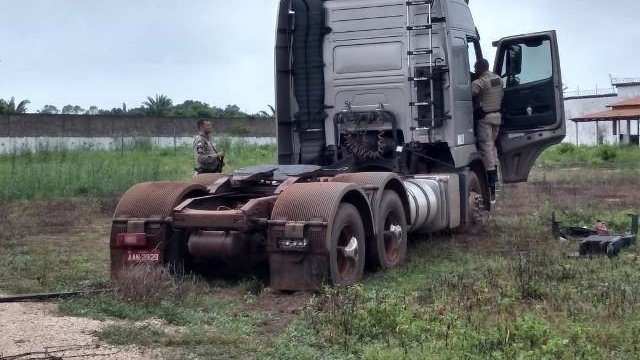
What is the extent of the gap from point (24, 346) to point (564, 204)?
1338cm

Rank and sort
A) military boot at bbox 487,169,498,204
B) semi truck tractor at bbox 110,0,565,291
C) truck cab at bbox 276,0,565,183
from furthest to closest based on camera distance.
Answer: military boot at bbox 487,169,498,204, truck cab at bbox 276,0,565,183, semi truck tractor at bbox 110,0,565,291

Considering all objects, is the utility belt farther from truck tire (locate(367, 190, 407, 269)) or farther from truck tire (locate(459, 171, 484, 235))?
truck tire (locate(367, 190, 407, 269))

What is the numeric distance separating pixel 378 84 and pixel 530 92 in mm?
2553

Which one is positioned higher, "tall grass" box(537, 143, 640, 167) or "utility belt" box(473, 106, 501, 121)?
"utility belt" box(473, 106, 501, 121)

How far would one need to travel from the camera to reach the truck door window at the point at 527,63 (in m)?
13.4

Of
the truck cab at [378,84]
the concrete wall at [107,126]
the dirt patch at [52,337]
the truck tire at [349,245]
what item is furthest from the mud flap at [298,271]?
the concrete wall at [107,126]

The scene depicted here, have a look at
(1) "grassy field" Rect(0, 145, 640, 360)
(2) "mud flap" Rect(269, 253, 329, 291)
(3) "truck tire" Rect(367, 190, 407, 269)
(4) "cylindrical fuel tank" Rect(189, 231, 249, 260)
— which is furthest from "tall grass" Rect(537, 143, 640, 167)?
(2) "mud flap" Rect(269, 253, 329, 291)

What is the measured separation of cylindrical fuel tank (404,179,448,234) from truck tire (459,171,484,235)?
1.09 m

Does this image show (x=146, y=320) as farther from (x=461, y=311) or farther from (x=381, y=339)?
(x=461, y=311)

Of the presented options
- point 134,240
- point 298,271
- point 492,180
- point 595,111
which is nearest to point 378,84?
point 492,180

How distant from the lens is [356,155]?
12.6 meters

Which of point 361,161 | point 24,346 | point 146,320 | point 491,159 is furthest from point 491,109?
point 24,346

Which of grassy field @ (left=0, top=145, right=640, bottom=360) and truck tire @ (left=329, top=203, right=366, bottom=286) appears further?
truck tire @ (left=329, top=203, right=366, bottom=286)

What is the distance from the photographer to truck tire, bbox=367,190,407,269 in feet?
33.5
